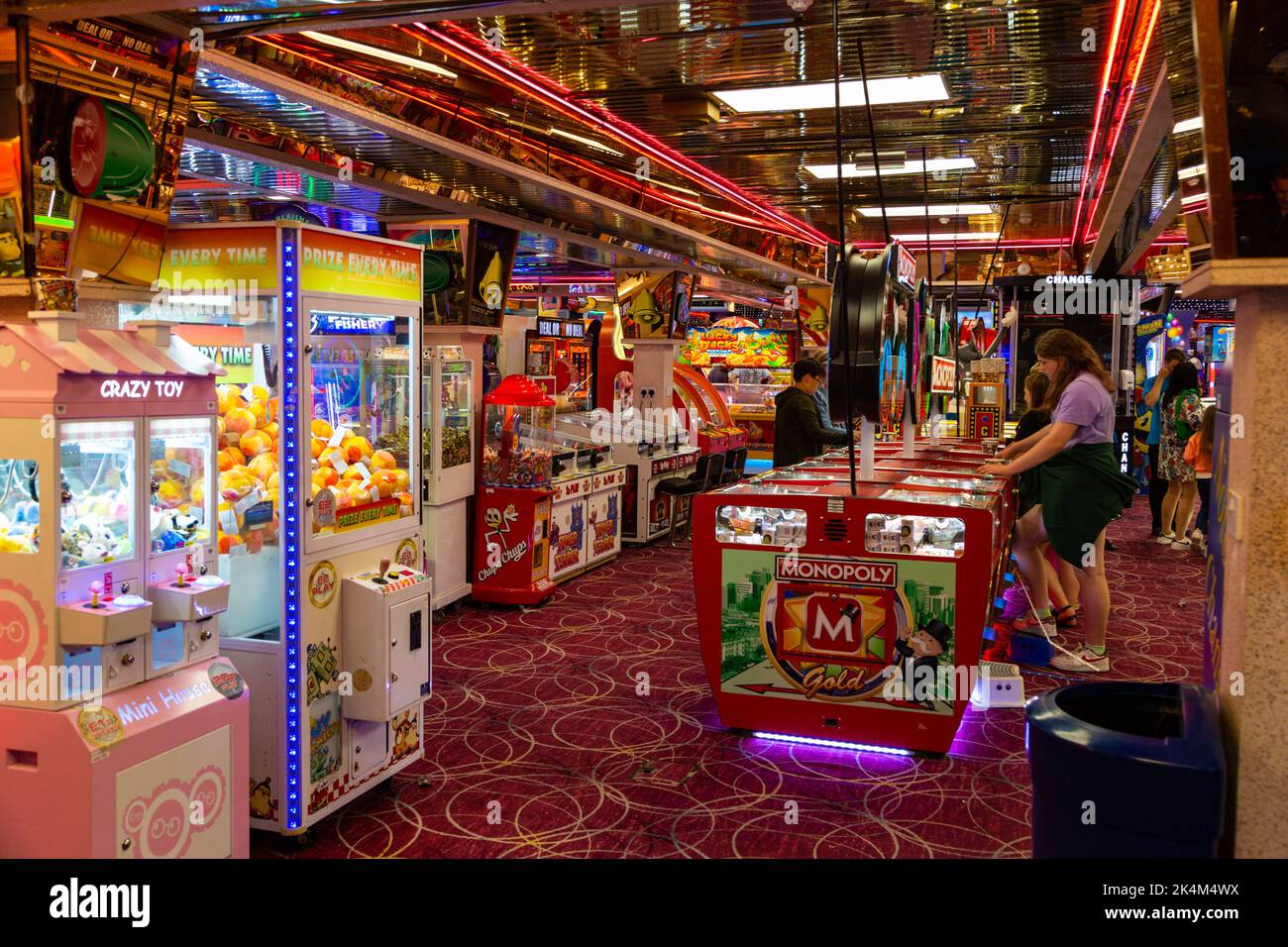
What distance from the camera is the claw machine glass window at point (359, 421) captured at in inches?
149

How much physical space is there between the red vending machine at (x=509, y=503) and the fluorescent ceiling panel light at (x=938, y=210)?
187 inches

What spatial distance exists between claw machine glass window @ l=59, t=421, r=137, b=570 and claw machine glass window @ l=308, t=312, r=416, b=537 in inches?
30.7

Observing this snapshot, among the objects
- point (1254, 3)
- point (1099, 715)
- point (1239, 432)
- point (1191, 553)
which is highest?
point (1254, 3)

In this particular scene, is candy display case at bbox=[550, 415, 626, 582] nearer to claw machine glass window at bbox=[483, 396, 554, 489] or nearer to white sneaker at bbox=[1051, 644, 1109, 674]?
claw machine glass window at bbox=[483, 396, 554, 489]

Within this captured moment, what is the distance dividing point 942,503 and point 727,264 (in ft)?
23.4

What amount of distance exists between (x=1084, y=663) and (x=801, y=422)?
8.15 feet

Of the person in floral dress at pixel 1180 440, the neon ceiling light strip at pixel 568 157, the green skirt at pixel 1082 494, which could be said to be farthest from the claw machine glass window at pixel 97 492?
the person in floral dress at pixel 1180 440

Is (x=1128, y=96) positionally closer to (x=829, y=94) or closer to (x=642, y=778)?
(x=829, y=94)

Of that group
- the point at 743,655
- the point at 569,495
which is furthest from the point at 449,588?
the point at 743,655

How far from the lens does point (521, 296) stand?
19125 mm

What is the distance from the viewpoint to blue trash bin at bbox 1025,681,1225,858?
211cm

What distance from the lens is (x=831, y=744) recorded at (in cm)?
457

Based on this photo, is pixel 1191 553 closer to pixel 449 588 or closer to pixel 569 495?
pixel 569 495
